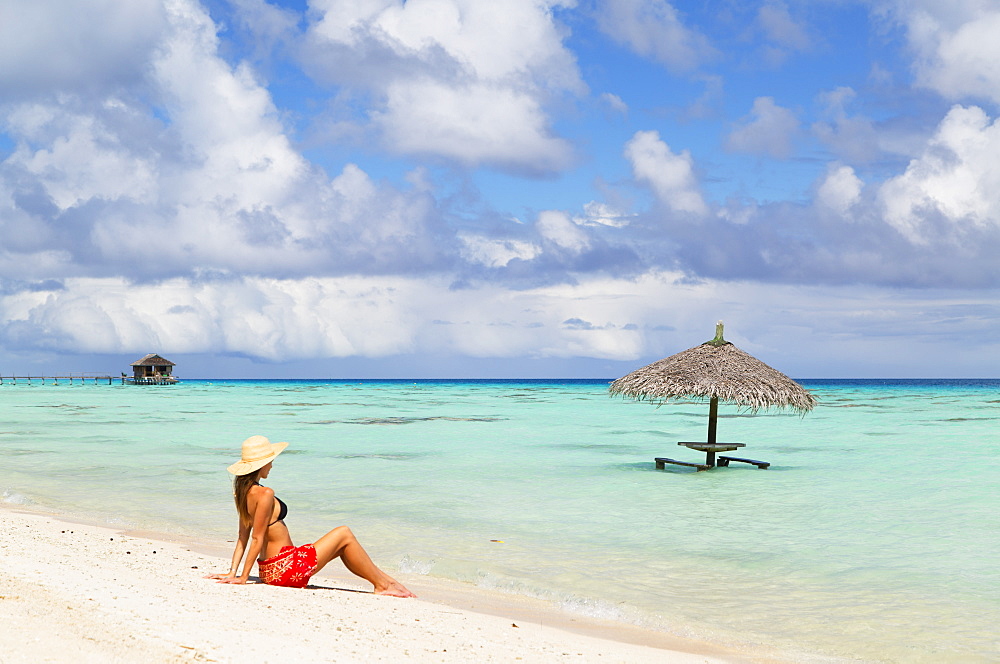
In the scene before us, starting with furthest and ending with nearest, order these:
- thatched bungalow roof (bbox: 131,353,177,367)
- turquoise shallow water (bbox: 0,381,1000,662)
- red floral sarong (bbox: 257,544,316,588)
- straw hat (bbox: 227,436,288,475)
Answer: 1. thatched bungalow roof (bbox: 131,353,177,367)
2. turquoise shallow water (bbox: 0,381,1000,662)
3. red floral sarong (bbox: 257,544,316,588)
4. straw hat (bbox: 227,436,288,475)

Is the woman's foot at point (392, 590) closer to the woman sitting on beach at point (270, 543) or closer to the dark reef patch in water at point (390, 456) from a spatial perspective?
the woman sitting on beach at point (270, 543)

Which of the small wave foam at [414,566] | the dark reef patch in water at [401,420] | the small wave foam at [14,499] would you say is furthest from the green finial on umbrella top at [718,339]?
the dark reef patch in water at [401,420]

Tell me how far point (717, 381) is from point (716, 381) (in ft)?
0.05

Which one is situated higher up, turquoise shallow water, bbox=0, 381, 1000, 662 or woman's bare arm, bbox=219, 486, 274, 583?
woman's bare arm, bbox=219, 486, 274, 583

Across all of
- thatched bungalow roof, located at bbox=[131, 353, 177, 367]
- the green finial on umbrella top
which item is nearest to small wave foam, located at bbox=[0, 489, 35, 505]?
the green finial on umbrella top

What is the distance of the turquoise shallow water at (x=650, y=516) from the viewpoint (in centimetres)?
614

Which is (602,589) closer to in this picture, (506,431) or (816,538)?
(816,538)

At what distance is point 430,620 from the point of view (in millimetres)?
4855

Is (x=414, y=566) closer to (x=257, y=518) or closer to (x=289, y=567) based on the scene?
(x=289, y=567)

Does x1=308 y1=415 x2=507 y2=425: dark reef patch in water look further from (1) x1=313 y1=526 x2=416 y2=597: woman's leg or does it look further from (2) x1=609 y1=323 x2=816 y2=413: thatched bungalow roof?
(1) x1=313 y1=526 x2=416 y2=597: woman's leg

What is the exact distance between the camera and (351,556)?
214 inches

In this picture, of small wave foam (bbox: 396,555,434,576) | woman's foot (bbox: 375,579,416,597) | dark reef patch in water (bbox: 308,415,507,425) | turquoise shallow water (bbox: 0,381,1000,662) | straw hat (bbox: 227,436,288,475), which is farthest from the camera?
dark reef patch in water (bbox: 308,415,507,425)

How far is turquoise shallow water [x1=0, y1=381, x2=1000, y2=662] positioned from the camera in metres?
6.14

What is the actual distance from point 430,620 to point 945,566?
18.1ft
